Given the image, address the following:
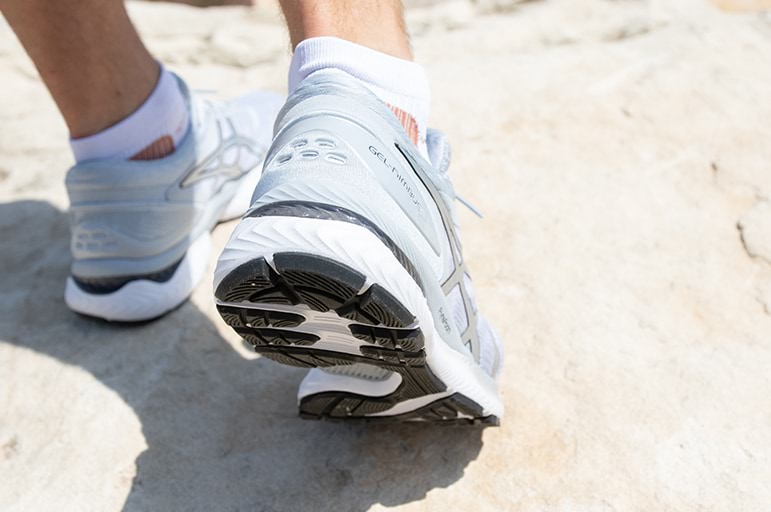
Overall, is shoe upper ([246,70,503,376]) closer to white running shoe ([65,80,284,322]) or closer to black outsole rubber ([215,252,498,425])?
black outsole rubber ([215,252,498,425])

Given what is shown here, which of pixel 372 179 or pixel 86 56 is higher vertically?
pixel 372 179

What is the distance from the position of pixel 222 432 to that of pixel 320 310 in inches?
20.3

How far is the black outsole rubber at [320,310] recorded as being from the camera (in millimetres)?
778

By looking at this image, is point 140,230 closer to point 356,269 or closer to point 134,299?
point 134,299

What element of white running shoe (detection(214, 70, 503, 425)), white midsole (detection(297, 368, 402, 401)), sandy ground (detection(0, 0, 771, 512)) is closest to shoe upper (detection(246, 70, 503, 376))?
white running shoe (detection(214, 70, 503, 425))

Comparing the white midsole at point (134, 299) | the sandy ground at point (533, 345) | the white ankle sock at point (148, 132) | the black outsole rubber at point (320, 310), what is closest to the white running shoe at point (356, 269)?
the black outsole rubber at point (320, 310)

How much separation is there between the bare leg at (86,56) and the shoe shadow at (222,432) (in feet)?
1.27

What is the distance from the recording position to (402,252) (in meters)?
0.85

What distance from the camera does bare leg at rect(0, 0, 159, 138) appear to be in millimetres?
1378

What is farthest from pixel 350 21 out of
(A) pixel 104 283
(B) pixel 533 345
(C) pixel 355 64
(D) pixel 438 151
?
(A) pixel 104 283

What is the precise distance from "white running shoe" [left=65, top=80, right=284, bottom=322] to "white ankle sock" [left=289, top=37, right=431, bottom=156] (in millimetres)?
544

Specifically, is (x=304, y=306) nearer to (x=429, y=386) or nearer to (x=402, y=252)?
(x=402, y=252)

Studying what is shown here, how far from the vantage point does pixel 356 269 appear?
781 millimetres

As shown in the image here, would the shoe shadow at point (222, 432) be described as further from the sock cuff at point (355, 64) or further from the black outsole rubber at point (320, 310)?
the sock cuff at point (355, 64)
